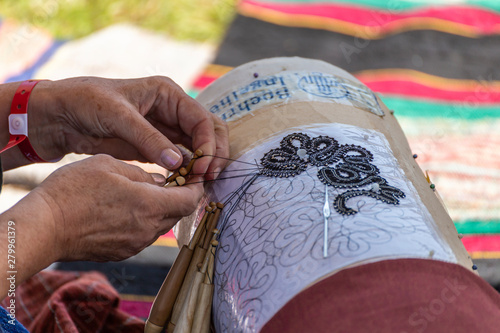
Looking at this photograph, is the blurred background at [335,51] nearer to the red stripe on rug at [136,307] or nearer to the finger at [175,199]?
the red stripe on rug at [136,307]

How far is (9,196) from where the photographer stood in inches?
83.9

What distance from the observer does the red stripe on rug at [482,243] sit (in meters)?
1.85

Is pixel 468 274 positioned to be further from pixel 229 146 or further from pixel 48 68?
pixel 48 68

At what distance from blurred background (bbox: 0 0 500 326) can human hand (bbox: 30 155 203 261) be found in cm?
102

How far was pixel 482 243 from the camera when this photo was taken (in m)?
1.87

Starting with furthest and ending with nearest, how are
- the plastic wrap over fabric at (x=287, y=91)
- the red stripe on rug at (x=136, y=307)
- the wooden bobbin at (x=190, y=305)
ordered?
the red stripe on rug at (x=136, y=307) → the plastic wrap over fabric at (x=287, y=91) → the wooden bobbin at (x=190, y=305)

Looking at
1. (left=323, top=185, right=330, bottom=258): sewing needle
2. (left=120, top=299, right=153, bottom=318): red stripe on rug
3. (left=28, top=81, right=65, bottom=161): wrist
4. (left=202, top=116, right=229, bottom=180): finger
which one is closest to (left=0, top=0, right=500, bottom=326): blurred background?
(left=120, top=299, right=153, bottom=318): red stripe on rug

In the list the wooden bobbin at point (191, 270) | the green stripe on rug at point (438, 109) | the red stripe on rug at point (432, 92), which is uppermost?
the red stripe on rug at point (432, 92)

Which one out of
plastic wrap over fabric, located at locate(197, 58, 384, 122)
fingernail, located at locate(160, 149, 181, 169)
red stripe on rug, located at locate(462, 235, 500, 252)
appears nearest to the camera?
fingernail, located at locate(160, 149, 181, 169)

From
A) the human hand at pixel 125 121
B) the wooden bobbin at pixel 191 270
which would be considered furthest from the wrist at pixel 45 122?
the wooden bobbin at pixel 191 270

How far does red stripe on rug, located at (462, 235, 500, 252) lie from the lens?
185cm

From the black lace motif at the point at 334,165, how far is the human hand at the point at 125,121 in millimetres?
123

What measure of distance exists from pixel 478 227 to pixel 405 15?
5.00ft

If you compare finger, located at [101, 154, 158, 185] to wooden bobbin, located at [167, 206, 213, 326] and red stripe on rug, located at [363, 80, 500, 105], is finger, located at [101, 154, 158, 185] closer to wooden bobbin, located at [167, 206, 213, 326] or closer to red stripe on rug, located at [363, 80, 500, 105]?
wooden bobbin, located at [167, 206, 213, 326]
